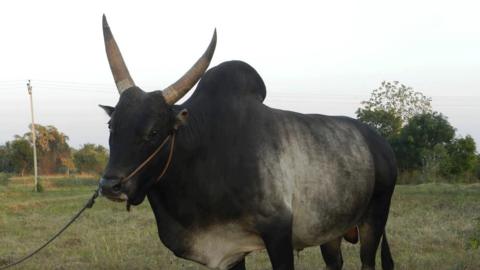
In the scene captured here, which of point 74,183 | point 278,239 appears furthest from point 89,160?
point 278,239

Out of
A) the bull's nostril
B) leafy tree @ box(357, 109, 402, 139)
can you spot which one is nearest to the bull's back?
the bull's nostril

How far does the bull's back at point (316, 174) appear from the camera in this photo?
4.14m

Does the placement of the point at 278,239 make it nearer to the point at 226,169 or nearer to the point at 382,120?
the point at 226,169

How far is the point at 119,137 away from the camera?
356 cm

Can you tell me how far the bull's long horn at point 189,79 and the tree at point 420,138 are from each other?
2945 cm

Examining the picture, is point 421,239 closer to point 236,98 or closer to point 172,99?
point 236,98

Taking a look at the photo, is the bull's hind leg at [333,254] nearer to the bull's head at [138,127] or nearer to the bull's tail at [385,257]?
the bull's tail at [385,257]

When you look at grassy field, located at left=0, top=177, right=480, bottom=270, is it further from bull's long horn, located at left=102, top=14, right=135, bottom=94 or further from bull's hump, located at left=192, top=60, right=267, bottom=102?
bull's long horn, located at left=102, top=14, right=135, bottom=94

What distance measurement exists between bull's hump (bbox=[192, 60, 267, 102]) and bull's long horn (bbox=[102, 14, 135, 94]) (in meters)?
Result: 0.61

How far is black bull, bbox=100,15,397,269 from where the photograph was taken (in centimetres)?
363

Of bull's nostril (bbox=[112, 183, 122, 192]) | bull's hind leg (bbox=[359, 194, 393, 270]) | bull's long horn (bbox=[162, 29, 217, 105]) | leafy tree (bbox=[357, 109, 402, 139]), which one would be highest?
leafy tree (bbox=[357, 109, 402, 139])

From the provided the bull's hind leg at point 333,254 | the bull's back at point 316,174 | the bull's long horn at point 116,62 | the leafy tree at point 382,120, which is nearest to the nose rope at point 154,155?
the bull's long horn at point 116,62

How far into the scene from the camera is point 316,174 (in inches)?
175

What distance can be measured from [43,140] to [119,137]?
5230 cm
